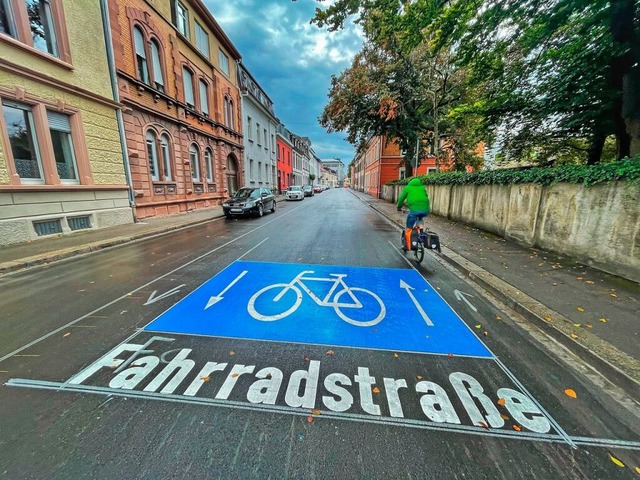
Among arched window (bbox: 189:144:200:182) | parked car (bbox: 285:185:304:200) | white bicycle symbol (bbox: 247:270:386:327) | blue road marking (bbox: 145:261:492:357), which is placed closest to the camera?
blue road marking (bbox: 145:261:492:357)

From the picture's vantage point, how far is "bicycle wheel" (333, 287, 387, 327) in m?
3.71

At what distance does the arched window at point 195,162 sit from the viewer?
56.7 ft

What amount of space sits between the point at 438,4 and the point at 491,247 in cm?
672

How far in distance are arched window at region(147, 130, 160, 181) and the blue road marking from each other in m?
11.3

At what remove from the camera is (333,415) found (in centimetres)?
221

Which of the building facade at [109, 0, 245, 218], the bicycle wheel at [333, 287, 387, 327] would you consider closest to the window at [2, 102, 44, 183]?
the building facade at [109, 0, 245, 218]

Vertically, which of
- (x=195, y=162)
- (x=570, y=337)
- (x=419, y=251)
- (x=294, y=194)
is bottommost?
(x=570, y=337)

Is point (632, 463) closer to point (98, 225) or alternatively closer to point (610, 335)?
point (610, 335)

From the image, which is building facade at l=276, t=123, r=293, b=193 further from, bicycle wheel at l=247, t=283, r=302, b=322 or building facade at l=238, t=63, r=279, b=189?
bicycle wheel at l=247, t=283, r=302, b=322

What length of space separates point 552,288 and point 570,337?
1821 millimetres

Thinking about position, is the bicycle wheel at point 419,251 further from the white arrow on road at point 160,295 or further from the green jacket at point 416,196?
the white arrow on road at point 160,295

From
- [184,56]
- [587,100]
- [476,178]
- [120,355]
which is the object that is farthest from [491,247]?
[184,56]

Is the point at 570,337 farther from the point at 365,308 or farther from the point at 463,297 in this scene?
the point at 365,308

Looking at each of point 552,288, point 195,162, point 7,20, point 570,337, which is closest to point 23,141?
point 7,20
